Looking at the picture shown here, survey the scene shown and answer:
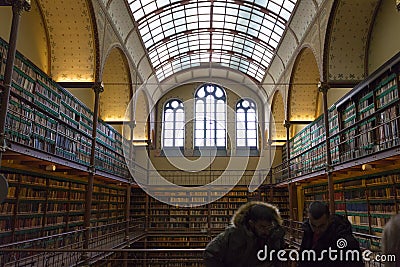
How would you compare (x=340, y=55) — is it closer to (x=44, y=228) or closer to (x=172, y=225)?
(x=44, y=228)

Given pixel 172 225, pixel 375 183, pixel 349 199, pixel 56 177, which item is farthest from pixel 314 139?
pixel 56 177

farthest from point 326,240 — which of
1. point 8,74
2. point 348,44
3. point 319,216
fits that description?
point 348,44

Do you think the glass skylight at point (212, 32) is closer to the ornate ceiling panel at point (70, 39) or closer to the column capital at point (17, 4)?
the ornate ceiling panel at point (70, 39)

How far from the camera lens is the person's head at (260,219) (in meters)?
2.27

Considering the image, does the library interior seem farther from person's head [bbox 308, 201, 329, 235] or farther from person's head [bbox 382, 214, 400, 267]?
person's head [bbox 382, 214, 400, 267]

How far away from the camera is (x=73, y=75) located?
11078 mm

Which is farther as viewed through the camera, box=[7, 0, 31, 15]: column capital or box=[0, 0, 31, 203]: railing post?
box=[7, 0, 31, 15]: column capital

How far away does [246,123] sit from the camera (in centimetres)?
2291

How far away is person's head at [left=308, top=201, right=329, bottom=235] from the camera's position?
259 centimetres

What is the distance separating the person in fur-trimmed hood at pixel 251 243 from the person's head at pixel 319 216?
0.43 m

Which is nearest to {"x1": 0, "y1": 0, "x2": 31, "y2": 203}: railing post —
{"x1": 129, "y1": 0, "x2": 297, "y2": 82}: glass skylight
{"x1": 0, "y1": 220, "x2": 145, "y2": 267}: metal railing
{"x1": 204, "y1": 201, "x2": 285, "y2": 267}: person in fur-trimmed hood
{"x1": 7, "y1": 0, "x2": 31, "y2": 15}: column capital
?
{"x1": 7, "y1": 0, "x2": 31, "y2": 15}: column capital

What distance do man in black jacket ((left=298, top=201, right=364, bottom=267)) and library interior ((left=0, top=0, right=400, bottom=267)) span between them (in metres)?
1.88

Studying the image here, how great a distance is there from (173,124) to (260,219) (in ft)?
68.1

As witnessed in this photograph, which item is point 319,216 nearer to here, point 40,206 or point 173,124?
point 40,206
